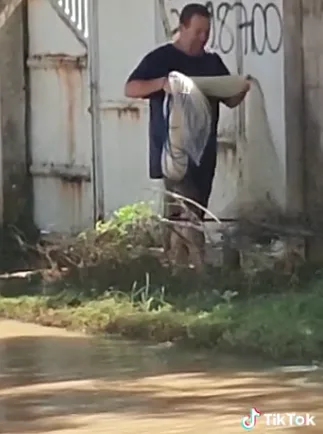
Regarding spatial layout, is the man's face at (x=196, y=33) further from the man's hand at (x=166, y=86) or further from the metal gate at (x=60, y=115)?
the metal gate at (x=60, y=115)

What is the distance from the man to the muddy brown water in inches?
95.4

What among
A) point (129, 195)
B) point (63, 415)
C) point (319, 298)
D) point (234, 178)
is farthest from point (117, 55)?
point (63, 415)

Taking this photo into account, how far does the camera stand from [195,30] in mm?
12023

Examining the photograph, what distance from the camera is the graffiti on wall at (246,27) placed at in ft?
39.3

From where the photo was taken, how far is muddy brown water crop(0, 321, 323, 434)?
23.5ft

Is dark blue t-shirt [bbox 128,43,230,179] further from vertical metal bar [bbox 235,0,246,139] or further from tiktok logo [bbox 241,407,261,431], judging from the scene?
tiktok logo [bbox 241,407,261,431]

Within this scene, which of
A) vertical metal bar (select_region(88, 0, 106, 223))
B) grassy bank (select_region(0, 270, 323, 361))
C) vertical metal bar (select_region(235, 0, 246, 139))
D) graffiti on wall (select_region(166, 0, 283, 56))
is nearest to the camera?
grassy bank (select_region(0, 270, 323, 361))

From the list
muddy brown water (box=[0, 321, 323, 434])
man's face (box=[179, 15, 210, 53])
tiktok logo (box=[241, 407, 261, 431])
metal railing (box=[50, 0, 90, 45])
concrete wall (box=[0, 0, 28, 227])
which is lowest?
muddy brown water (box=[0, 321, 323, 434])

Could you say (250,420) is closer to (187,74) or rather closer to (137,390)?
(137,390)

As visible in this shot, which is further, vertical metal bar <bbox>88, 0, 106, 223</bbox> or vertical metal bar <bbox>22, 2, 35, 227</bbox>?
vertical metal bar <bbox>22, 2, 35, 227</bbox>

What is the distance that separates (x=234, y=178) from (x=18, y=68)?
4060 mm

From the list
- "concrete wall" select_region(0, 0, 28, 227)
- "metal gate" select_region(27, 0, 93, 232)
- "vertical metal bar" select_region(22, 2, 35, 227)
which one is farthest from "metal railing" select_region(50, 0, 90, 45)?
"concrete wall" select_region(0, 0, 28, 227)

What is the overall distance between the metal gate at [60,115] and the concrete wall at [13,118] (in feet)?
0.39

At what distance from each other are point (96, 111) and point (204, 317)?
5.07 m
